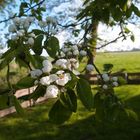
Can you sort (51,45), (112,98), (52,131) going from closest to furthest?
(51,45), (112,98), (52,131)

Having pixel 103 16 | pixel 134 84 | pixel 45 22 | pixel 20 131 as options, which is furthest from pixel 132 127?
pixel 134 84

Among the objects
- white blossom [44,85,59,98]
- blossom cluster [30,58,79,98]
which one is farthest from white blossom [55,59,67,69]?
white blossom [44,85,59,98]

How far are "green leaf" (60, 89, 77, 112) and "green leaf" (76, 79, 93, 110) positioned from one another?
0.03 meters

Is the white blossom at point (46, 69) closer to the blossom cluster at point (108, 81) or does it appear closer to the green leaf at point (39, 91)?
the green leaf at point (39, 91)

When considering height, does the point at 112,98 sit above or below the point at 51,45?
below

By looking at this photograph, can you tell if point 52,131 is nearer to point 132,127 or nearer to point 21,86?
point 132,127

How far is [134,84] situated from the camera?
17719 mm

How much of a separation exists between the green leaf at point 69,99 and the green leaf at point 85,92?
0.10 feet

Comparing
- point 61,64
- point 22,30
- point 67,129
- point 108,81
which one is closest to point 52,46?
point 22,30

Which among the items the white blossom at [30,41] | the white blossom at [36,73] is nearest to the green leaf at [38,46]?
the white blossom at [30,41]

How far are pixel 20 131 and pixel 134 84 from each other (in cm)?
937

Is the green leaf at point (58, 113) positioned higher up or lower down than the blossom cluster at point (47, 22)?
lower down

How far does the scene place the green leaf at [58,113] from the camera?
5.31 ft

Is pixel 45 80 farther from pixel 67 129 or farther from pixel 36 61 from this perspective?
pixel 67 129
